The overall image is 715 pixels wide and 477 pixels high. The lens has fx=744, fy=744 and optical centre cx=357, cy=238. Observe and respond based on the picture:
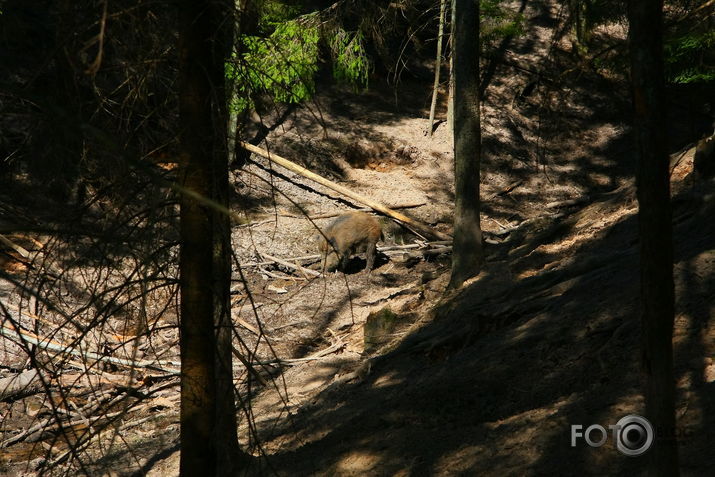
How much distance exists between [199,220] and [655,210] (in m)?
2.35

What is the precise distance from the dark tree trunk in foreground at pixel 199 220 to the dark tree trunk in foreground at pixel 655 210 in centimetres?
212

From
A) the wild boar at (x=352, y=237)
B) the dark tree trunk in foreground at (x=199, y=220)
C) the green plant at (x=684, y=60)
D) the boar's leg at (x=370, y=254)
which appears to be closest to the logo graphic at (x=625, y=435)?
the dark tree trunk in foreground at (x=199, y=220)

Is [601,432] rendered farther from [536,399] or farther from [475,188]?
[475,188]

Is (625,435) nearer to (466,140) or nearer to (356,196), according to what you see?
(466,140)

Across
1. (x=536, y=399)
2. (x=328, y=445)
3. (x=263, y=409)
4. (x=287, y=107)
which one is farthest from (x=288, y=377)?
(x=287, y=107)

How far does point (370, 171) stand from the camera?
72.2ft

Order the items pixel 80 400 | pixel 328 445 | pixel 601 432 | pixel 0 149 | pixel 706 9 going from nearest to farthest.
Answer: pixel 706 9
pixel 601 432
pixel 328 445
pixel 80 400
pixel 0 149

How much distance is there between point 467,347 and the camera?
28.9ft

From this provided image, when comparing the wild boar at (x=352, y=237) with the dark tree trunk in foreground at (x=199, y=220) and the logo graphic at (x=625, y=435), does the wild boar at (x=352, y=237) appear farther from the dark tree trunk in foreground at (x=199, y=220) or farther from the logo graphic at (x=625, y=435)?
the dark tree trunk in foreground at (x=199, y=220)

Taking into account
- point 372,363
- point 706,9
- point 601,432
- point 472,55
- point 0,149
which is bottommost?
point 601,432

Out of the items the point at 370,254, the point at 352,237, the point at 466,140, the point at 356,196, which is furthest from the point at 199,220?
the point at 356,196

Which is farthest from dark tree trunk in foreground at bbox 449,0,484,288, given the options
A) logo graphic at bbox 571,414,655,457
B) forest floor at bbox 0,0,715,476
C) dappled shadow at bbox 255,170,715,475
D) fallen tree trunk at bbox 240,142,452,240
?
logo graphic at bbox 571,414,655,457

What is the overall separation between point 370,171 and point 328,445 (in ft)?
50.0

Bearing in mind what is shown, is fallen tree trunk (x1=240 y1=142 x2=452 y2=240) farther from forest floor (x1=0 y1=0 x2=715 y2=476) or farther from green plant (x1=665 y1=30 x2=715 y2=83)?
green plant (x1=665 y1=30 x2=715 y2=83)
